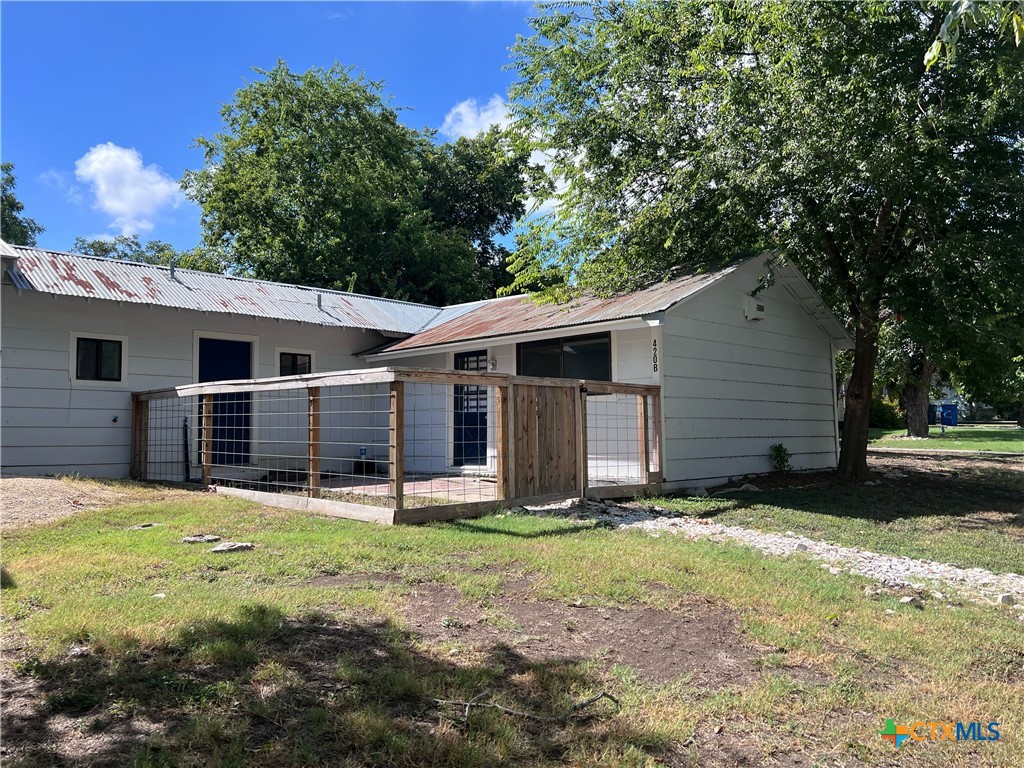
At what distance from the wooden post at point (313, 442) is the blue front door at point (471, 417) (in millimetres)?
4484

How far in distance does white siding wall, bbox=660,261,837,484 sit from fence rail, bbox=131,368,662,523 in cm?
79

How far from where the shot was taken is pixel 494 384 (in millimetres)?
8359

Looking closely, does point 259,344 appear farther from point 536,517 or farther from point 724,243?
point 724,243

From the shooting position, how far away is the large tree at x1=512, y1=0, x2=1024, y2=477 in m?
9.34

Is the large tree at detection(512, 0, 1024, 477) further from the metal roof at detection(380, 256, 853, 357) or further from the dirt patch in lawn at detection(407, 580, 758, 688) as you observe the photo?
the dirt patch in lawn at detection(407, 580, 758, 688)

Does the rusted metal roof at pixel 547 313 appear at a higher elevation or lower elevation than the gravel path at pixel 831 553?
higher

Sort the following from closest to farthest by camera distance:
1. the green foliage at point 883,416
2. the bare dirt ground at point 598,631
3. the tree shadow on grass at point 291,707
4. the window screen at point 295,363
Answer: the tree shadow on grass at point 291,707, the bare dirt ground at point 598,631, the window screen at point 295,363, the green foliage at point 883,416

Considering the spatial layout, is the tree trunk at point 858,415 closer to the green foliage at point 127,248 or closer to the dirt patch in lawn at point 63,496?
the dirt patch in lawn at point 63,496

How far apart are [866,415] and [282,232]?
2198cm

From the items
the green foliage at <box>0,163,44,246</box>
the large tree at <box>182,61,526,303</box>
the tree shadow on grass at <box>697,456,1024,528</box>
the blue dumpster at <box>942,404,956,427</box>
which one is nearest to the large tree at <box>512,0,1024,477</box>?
the tree shadow on grass at <box>697,456,1024,528</box>

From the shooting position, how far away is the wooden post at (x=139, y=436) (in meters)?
11.9

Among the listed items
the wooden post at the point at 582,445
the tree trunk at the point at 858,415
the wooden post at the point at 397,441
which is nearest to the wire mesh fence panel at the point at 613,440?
the wooden post at the point at 582,445

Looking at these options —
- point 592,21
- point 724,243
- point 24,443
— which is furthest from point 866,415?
point 24,443

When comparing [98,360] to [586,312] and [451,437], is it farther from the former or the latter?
[586,312]
